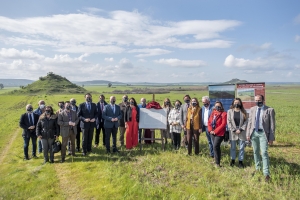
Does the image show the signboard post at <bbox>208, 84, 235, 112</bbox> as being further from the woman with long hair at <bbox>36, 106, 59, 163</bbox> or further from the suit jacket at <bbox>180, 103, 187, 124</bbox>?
the woman with long hair at <bbox>36, 106, 59, 163</bbox>

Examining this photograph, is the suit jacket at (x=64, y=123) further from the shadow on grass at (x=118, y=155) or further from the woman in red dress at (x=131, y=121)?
the woman in red dress at (x=131, y=121)

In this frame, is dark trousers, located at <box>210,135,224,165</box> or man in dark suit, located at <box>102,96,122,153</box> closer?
dark trousers, located at <box>210,135,224,165</box>

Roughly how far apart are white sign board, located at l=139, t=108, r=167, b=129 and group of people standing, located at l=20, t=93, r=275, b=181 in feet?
1.24

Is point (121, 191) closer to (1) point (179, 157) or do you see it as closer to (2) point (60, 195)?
(2) point (60, 195)

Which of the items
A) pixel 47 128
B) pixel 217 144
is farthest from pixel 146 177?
pixel 47 128

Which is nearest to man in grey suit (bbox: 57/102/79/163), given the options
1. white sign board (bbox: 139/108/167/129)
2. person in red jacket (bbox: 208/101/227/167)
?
white sign board (bbox: 139/108/167/129)

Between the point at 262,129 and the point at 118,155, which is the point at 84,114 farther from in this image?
the point at 262,129

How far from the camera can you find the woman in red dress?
11375mm

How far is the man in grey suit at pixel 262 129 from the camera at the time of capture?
308 inches

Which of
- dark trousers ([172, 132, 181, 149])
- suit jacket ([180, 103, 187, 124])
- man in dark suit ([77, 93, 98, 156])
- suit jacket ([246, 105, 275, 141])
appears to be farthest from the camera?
dark trousers ([172, 132, 181, 149])

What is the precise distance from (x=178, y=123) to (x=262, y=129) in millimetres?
4085

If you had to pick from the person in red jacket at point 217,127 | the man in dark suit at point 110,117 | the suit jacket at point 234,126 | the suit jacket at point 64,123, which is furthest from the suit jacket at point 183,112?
the suit jacket at point 64,123

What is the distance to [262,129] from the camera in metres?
7.98

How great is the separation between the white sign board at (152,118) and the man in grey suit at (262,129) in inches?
162
